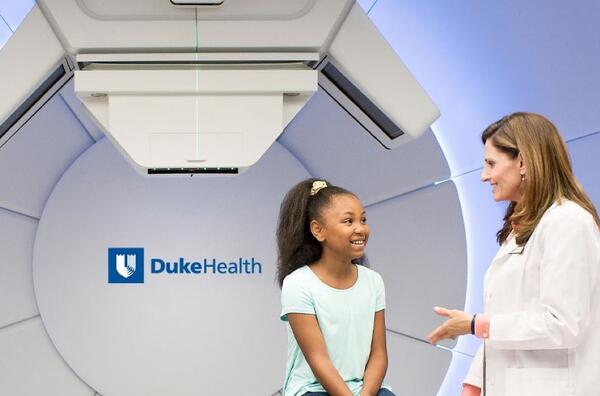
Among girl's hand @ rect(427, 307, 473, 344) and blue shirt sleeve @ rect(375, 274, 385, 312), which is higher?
blue shirt sleeve @ rect(375, 274, 385, 312)

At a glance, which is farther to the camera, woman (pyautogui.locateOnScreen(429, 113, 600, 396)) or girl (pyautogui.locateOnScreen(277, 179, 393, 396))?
girl (pyautogui.locateOnScreen(277, 179, 393, 396))

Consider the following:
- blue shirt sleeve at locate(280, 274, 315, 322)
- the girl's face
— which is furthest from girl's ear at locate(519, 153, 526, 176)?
blue shirt sleeve at locate(280, 274, 315, 322)

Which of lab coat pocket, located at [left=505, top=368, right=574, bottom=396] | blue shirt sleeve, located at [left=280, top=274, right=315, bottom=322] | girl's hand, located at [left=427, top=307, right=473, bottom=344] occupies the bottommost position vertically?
lab coat pocket, located at [left=505, top=368, right=574, bottom=396]

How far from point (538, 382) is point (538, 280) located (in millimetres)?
197

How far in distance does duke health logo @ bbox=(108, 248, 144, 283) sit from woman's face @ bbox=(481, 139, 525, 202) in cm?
209

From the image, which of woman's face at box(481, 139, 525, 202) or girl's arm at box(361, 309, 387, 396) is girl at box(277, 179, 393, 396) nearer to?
girl's arm at box(361, 309, 387, 396)

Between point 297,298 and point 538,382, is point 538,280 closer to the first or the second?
point 538,382

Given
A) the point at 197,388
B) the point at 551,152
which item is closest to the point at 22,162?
the point at 197,388

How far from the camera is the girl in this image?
6.88 feet

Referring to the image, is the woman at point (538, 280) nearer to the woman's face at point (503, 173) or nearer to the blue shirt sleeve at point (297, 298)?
the woman's face at point (503, 173)

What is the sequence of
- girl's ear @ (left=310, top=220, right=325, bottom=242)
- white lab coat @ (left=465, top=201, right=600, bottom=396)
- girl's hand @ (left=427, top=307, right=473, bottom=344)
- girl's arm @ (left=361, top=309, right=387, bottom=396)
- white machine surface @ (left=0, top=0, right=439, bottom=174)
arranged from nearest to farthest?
white lab coat @ (left=465, top=201, right=600, bottom=396), girl's hand @ (left=427, top=307, right=473, bottom=344), white machine surface @ (left=0, top=0, right=439, bottom=174), girl's arm @ (left=361, top=309, right=387, bottom=396), girl's ear @ (left=310, top=220, right=325, bottom=242)

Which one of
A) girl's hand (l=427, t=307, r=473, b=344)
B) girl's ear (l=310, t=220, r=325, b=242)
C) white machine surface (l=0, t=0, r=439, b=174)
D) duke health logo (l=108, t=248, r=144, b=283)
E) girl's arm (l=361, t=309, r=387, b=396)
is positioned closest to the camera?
girl's hand (l=427, t=307, r=473, b=344)

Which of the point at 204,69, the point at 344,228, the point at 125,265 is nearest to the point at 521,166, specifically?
the point at 344,228

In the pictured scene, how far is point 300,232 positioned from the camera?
229 centimetres
